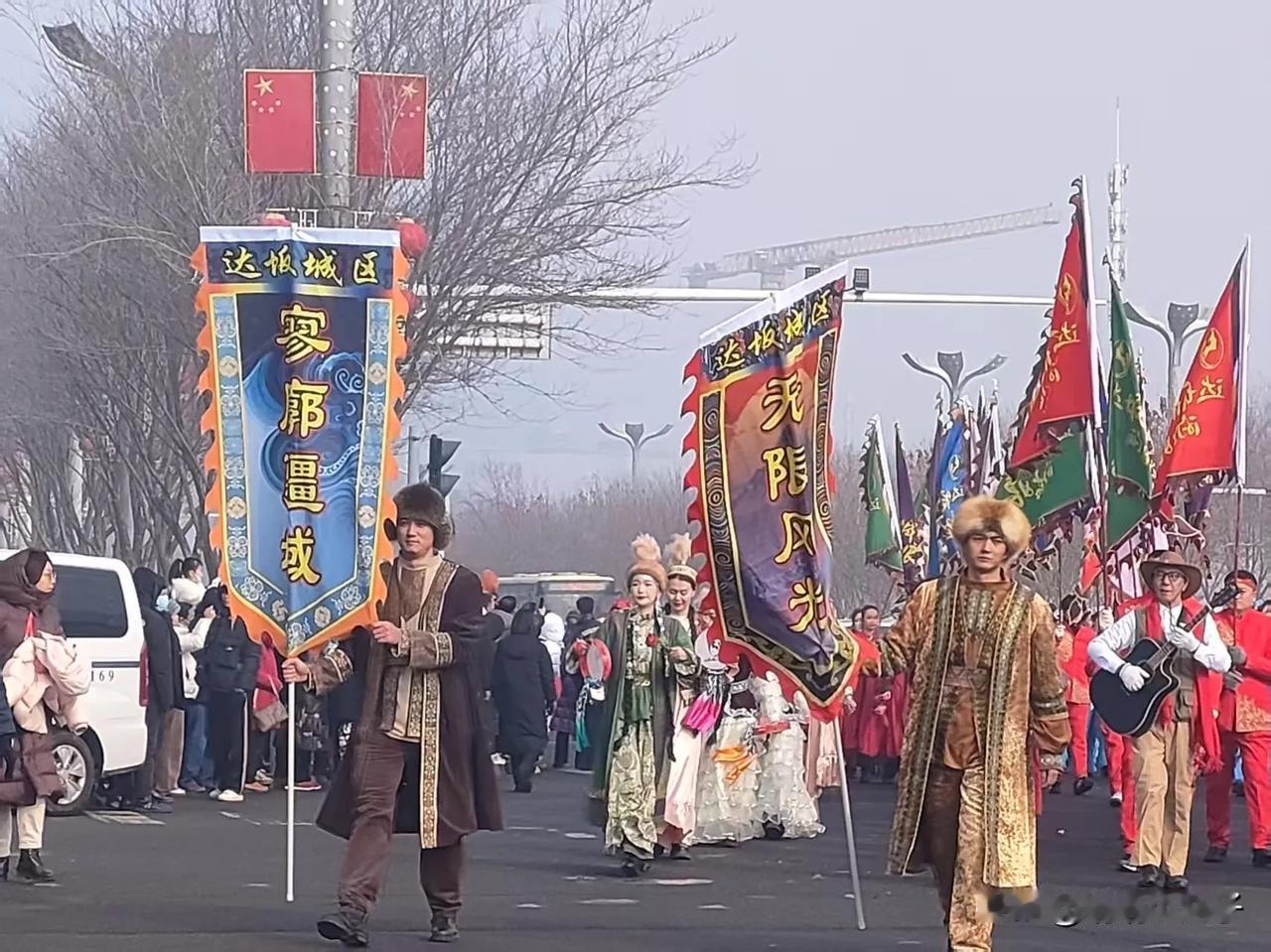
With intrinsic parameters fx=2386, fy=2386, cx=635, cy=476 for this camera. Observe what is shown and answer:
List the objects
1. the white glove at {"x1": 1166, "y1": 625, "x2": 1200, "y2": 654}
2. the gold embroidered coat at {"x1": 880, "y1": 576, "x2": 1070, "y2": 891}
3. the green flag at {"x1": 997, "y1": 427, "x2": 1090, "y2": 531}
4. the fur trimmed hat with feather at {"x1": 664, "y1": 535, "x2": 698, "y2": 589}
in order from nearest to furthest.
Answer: the gold embroidered coat at {"x1": 880, "y1": 576, "x2": 1070, "y2": 891}
the white glove at {"x1": 1166, "y1": 625, "x2": 1200, "y2": 654}
the fur trimmed hat with feather at {"x1": 664, "y1": 535, "x2": 698, "y2": 589}
the green flag at {"x1": 997, "y1": 427, "x2": 1090, "y2": 531}

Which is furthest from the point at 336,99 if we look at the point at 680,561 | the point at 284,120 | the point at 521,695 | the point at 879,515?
the point at 879,515

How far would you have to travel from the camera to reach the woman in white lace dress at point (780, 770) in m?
15.4

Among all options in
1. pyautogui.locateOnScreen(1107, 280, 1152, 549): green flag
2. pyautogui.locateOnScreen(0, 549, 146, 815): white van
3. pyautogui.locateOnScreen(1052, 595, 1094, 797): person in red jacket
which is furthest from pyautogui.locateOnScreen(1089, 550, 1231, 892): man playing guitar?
pyautogui.locateOnScreen(0, 549, 146, 815): white van

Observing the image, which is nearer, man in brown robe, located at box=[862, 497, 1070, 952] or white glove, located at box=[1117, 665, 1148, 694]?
man in brown robe, located at box=[862, 497, 1070, 952]

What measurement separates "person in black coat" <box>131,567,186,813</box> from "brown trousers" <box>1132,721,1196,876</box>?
8.23 meters

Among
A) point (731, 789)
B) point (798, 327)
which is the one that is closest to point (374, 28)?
point (731, 789)

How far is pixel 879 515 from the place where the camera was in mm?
25266

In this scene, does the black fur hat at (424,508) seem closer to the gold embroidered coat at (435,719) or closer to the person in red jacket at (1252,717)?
the gold embroidered coat at (435,719)

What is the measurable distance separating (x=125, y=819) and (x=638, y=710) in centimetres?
567

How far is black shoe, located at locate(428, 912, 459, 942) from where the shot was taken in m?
9.79

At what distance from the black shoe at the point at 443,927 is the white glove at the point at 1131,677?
144 inches

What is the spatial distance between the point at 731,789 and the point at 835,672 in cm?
515

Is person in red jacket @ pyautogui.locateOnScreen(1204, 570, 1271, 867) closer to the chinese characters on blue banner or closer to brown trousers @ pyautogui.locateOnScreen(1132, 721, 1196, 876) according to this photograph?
brown trousers @ pyautogui.locateOnScreen(1132, 721, 1196, 876)


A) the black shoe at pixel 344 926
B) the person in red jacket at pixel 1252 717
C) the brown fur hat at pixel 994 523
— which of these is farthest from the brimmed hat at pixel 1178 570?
the black shoe at pixel 344 926
